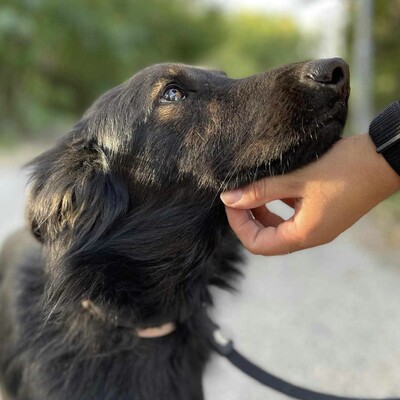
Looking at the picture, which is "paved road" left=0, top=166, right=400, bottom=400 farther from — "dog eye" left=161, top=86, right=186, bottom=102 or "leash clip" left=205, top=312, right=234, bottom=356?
"dog eye" left=161, top=86, right=186, bottom=102

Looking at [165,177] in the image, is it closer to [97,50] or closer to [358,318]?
[358,318]

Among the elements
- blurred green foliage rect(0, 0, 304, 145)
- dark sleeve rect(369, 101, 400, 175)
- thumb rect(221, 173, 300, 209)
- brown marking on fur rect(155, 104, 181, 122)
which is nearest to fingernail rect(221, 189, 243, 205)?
thumb rect(221, 173, 300, 209)

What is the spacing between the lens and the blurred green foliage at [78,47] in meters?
19.2

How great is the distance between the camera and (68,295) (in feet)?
7.02

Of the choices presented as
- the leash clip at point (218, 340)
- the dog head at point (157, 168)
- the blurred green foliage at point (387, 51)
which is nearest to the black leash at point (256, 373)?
the leash clip at point (218, 340)

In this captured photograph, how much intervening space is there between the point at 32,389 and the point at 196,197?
1.17 m

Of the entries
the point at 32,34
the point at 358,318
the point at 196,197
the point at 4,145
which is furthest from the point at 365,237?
the point at 32,34

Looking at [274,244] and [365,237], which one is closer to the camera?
[274,244]

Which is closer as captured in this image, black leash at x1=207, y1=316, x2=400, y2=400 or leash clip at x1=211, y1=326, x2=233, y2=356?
black leash at x1=207, y1=316, x2=400, y2=400

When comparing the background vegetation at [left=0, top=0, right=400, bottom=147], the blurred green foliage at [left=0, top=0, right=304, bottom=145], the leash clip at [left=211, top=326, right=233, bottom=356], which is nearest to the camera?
the leash clip at [left=211, top=326, right=233, bottom=356]

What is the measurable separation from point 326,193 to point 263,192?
24 centimetres

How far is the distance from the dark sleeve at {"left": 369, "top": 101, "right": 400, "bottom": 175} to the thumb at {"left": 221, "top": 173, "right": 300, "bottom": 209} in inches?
12.1

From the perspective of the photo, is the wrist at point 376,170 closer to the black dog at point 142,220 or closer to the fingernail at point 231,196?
the black dog at point 142,220

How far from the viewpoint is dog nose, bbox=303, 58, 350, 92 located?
5.96 ft
